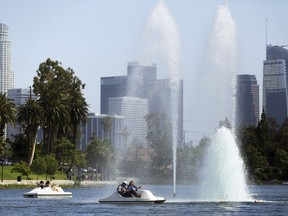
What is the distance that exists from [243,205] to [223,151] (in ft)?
16.1

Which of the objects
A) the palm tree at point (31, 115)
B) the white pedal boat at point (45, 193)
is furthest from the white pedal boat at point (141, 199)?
the palm tree at point (31, 115)

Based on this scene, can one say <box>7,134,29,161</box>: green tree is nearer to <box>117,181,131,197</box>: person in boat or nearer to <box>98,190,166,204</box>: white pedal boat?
<box>98,190,166,204</box>: white pedal boat

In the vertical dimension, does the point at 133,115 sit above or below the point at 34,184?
above

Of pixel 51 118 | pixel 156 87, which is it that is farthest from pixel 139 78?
pixel 51 118

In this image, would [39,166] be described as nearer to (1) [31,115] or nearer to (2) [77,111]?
(1) [31,115]

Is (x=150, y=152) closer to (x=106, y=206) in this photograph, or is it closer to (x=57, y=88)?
(x=57, y=88)

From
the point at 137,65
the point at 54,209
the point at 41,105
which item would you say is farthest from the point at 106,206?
the point at 41,105

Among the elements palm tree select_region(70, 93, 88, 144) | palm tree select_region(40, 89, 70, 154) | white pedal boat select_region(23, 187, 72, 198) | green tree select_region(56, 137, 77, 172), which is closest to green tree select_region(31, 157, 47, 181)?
palm tree select_region(40, 89, 70, 154)

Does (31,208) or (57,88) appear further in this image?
(57,88)

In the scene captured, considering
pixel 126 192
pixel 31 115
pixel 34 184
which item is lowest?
pixel 34 184

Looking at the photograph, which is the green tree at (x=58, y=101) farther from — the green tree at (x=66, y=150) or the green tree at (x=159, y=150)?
the green tree at (x=159, y=150)

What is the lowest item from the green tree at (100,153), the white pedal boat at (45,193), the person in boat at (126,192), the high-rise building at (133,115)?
the white pedal boat at (45,193)

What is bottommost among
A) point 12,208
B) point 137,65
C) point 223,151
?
point 12,208

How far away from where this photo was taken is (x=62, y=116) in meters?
168
